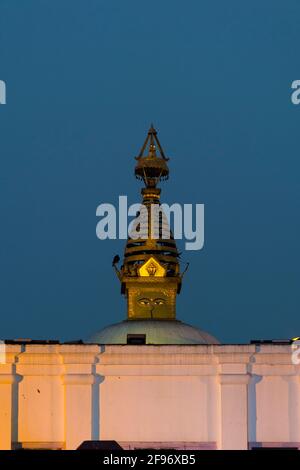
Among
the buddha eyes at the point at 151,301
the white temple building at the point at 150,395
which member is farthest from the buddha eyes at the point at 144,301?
the white temple building at the point at 150,395

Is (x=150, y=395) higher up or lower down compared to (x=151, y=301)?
lower down

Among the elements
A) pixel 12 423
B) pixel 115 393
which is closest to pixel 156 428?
pixel 115 393

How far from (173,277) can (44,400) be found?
8.70 m

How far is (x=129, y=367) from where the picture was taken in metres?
40.4

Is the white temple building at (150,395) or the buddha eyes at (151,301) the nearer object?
the white temple building at (150,395)

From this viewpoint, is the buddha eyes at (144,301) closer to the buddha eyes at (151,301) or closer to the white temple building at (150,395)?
the buddha eyes at (151,301)

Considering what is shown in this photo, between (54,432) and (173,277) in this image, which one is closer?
(54,432)

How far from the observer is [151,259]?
157 feet

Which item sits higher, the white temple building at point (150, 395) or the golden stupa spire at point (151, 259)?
the golden stupa spire at point (151, 259)

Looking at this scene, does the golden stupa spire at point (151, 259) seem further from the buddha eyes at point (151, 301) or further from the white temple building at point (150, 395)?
the white temple building at point (150, 395)

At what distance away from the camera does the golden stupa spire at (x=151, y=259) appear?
4697cm

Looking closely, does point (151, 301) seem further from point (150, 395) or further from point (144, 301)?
point (150, 395)

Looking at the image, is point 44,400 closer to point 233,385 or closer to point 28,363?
point 28,363

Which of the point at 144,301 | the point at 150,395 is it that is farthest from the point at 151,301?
the point at 150,395
